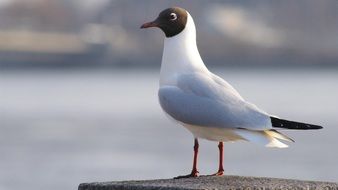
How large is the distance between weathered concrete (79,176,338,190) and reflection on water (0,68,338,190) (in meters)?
7.27

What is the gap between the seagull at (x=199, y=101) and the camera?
4293 millimetres

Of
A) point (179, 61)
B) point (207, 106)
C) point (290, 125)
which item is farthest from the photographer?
point (179, 61)

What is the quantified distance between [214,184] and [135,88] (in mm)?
33569

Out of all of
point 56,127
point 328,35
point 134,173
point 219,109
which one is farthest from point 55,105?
point 328,35

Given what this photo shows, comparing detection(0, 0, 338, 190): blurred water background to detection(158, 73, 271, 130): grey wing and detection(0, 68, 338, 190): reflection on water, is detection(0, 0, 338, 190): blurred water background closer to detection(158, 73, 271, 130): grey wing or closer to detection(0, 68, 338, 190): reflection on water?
detection(0, 68, 338, 190): reflection on water

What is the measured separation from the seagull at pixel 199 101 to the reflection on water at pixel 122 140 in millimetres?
6658

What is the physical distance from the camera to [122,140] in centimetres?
1844

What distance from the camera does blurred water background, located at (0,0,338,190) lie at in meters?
13.8

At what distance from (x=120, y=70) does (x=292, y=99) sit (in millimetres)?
22755

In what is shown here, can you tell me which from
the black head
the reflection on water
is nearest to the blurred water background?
the reflection on water

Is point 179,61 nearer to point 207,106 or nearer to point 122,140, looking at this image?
point 207,106

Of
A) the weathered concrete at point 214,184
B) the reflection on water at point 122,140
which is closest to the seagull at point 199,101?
the weathered concrete at point 214,184

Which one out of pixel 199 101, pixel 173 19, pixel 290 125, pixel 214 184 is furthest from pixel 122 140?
pixel 214 184

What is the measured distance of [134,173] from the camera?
40.9 feet
